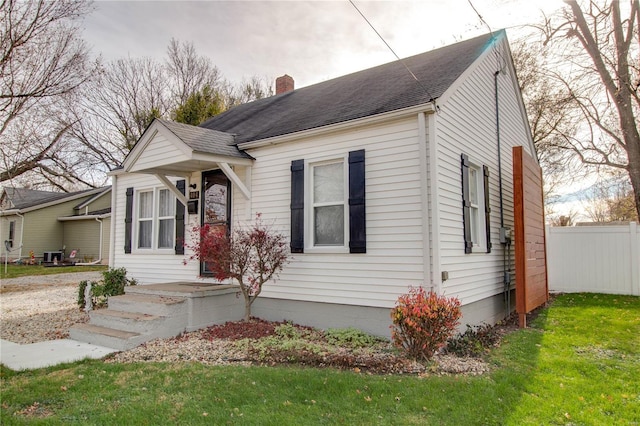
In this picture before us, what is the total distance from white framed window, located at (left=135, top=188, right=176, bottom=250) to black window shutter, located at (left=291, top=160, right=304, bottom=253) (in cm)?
346

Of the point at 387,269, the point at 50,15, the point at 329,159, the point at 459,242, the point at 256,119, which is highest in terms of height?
the point at 50,15

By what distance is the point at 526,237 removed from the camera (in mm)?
7277

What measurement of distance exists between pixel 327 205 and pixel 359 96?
2390 millimetres

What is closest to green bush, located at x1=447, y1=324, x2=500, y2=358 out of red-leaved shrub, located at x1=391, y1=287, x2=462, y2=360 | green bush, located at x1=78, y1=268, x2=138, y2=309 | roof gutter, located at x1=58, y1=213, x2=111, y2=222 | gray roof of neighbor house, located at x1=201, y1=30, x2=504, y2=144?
red-leaved shrub, located at x1=391, y1=287, x2=462, y2=360

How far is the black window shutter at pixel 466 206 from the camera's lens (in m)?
6.48

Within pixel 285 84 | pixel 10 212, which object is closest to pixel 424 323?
pixel 285 84

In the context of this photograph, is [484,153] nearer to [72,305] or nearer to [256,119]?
[256,119]

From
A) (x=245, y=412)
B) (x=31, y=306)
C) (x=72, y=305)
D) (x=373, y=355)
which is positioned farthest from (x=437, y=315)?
(x=31, y=306)

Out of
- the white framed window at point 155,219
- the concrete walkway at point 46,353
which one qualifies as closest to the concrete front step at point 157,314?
the concrete walkway at point 46,353

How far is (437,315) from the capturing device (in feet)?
15.3

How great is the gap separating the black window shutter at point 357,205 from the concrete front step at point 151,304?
2.86 m

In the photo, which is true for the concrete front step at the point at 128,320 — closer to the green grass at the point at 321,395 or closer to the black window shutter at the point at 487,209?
the green grass at the point at 321,395

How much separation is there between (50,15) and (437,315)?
559 inches

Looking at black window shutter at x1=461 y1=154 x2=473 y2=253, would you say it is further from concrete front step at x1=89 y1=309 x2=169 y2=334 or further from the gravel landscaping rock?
concrete front step at x1=89 y1=309 x2=169 y2=334
